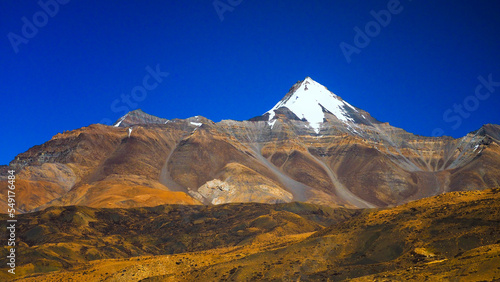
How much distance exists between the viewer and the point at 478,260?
28.2 meters

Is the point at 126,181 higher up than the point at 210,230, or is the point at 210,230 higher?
the point at 126,181

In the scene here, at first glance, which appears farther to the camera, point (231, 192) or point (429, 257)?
point (231, 192)

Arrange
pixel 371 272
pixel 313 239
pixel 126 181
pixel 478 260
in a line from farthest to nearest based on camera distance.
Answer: pixel 126 181, pixel 313 239, pixel 371 272, pixel 478 260

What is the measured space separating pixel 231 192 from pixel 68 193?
57.2 meters

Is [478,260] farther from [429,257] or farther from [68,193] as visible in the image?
[68,193]

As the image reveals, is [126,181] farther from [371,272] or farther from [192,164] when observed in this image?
[371,272]

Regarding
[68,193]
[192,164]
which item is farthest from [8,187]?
[192,164]

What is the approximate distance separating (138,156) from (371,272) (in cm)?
16492

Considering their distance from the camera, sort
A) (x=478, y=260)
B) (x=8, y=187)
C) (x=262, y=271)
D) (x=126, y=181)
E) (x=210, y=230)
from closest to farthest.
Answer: (x=478, y=260) → (x=262, y=271) → (x=210, y=230) → (x=8, y=187) → (x=126, y=181)

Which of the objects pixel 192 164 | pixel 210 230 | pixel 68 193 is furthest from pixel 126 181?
pixel 210 230

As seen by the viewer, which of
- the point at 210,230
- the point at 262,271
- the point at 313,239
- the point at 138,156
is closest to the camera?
the point at 262,271

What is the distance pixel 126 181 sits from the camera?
536ft

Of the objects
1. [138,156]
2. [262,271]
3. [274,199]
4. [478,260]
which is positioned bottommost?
[478,260]

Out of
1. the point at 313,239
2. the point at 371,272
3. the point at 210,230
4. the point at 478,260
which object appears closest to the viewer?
the point at 478,260
